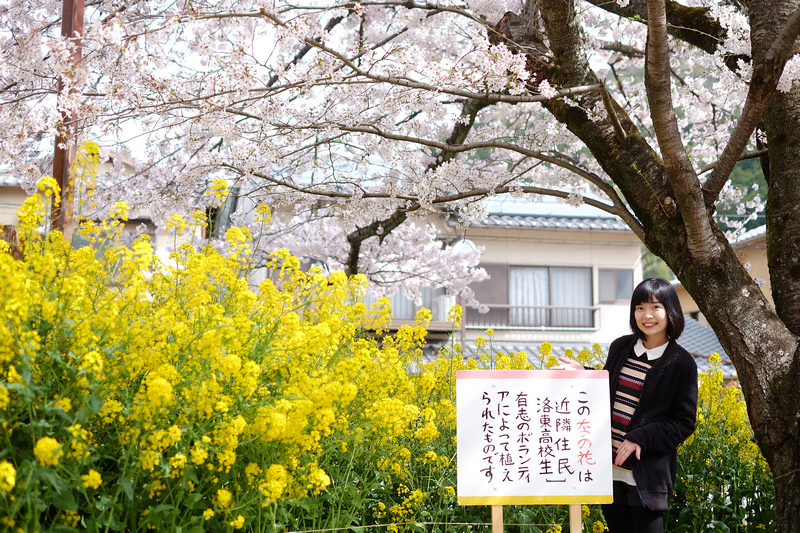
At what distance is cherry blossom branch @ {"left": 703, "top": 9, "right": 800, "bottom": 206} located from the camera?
3297 millimetres

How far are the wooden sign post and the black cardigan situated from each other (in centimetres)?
18

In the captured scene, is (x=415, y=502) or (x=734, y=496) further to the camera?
(x=734, y=496)

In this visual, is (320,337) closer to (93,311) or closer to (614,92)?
(93,311)

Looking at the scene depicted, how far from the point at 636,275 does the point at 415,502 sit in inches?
607

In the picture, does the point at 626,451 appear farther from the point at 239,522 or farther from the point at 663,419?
the point at 239,522

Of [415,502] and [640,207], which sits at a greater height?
[640,207]

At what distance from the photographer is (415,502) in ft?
10.6

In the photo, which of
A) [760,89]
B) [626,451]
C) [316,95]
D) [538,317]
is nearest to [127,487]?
[626,451]

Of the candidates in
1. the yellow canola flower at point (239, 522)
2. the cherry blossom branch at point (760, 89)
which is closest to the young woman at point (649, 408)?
the cherry blossom branch at point (760, 89)

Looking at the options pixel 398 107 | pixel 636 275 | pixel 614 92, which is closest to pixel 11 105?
pixel 398 107

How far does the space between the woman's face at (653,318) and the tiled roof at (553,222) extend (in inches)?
499

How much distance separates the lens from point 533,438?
319 cm

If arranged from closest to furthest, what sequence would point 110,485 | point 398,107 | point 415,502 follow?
point 110,485, point 415,502, point 398,107

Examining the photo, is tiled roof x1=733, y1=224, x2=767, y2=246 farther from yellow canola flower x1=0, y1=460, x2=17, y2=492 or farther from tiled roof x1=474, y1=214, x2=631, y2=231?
yellow canola flower x1=0, y1=460, x2=17, y2=492
